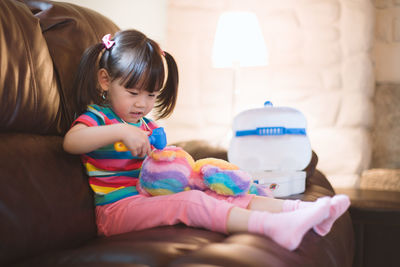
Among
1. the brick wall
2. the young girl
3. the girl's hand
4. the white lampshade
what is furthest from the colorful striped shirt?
the brick wall

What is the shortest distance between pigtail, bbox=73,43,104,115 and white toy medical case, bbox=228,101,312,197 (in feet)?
2.08

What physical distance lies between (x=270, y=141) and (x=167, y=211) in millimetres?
735

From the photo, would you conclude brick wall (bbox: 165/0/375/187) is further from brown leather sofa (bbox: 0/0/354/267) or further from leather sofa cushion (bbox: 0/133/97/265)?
leather sofa cushion (bbox: 0/133/97/265)

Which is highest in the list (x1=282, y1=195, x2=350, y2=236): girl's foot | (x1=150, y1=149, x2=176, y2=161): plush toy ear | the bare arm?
the bare arm

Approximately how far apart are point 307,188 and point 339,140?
96 centimetres

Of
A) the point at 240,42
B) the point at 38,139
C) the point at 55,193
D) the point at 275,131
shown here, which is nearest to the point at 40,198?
the point at 55,193

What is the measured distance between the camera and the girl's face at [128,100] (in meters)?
1.21

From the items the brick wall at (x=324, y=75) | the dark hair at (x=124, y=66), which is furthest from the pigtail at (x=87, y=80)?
the brick wall at (x=324, y=75)

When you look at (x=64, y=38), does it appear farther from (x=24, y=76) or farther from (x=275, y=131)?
(x=275, y=131)

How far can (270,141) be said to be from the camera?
167 cm

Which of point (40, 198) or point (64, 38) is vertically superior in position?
point (64, 38)

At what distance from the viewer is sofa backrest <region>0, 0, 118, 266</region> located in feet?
3.01

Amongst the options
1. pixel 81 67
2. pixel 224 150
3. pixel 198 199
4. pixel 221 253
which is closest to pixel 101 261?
pixel 221 253

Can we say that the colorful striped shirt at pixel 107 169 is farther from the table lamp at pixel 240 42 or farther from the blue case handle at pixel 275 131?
the table lamp at pixel 240 42
